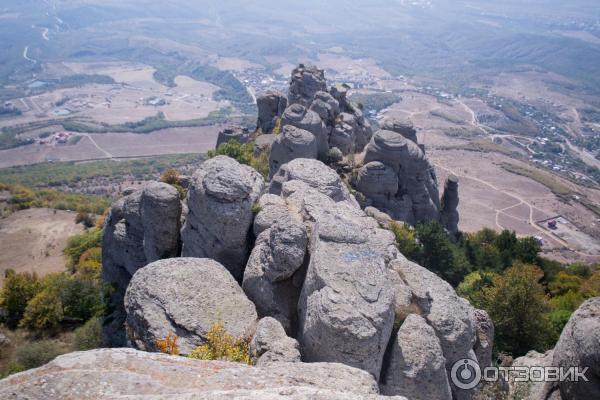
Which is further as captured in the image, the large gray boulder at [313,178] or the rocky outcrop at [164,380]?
the large gray boulder at [313,178]

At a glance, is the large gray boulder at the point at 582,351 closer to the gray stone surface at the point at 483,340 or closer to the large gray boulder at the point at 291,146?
the gray stone surface at the point at 483,340

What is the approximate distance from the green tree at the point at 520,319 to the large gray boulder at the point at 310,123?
25709 mm

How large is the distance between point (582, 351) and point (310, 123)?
115 feet

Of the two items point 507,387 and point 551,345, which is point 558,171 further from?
point 507,387

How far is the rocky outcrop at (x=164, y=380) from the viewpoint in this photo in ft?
37.0

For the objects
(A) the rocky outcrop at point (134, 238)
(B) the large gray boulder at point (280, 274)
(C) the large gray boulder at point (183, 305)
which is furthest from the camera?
(A) the rocky outcrop at point (134, 238)

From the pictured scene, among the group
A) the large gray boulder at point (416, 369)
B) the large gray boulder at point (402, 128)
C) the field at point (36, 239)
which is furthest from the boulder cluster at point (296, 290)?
the field at point (36, 239)

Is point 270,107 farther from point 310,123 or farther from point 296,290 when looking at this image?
point 296,290

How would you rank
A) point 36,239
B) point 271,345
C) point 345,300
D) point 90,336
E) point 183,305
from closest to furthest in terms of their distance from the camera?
point 271,345
point 345,300
point 183,305
point 90,336
point 36,239

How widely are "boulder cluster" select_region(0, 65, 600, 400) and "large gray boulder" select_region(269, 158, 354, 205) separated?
0.10m

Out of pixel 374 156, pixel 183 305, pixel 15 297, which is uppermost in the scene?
pixel 183 305

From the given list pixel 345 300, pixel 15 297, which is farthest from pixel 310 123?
pixel 345 300

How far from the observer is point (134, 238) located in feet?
101

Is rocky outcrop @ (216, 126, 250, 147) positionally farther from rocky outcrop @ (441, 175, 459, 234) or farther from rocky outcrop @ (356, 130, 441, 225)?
rocky outcrop @ (441, 175, 459, 234)
